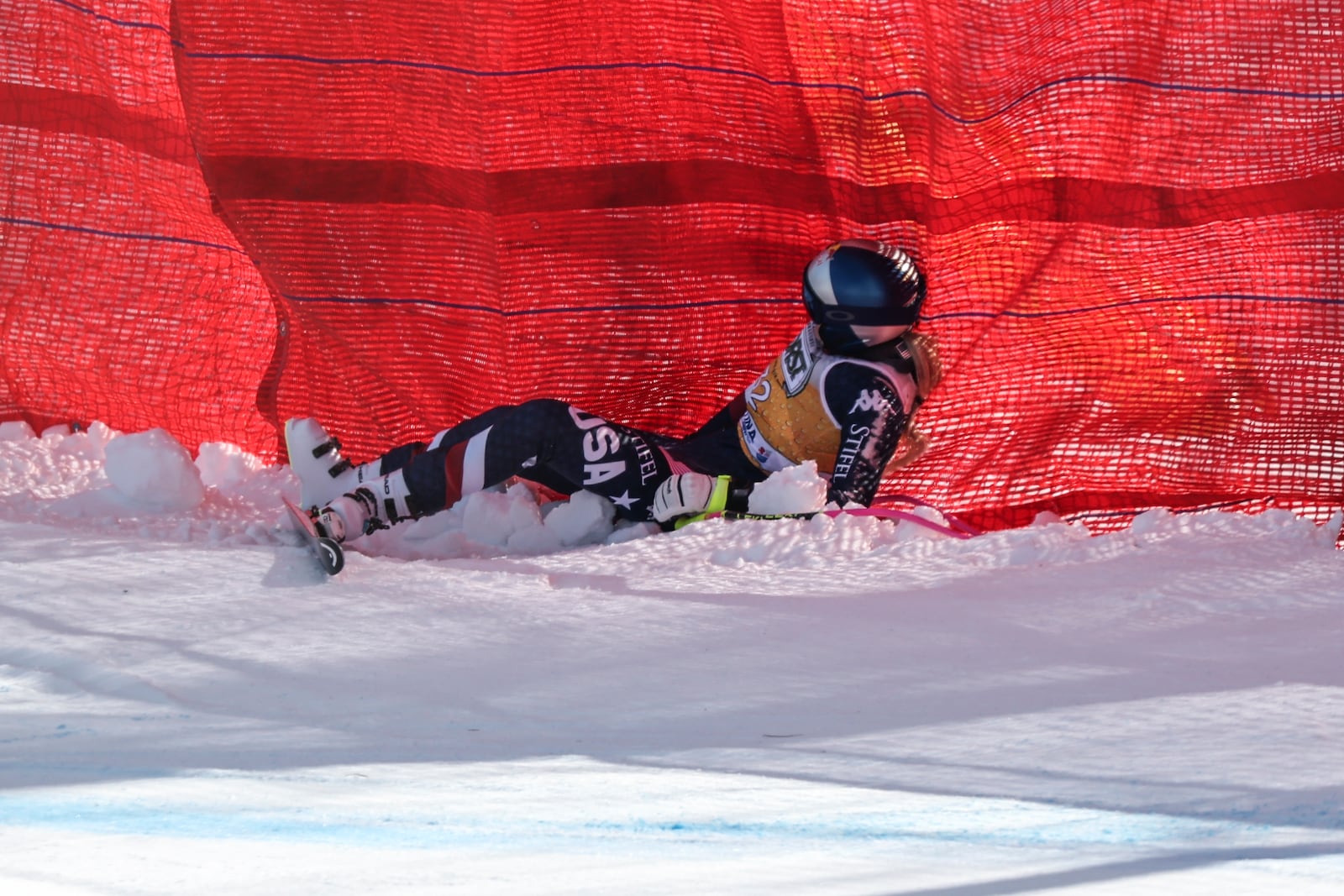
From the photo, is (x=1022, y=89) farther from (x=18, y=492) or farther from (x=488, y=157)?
(x=18, y=492)

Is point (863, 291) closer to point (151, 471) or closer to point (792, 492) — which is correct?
point (792, 492)

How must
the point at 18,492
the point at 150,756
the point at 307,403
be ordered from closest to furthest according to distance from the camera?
the point at 150,756
the point at 18,492
the point at 307,403

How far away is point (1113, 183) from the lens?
248 centimetres

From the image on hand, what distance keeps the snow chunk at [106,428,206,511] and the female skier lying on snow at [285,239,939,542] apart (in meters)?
0.21

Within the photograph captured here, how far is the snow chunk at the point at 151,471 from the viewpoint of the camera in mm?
2332

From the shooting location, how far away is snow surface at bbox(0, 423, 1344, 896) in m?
0.96

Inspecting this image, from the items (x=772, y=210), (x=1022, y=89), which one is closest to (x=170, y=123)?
(x=772, y=210)

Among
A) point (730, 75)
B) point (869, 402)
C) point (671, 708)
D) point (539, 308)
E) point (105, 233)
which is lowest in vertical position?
point (671, 708)

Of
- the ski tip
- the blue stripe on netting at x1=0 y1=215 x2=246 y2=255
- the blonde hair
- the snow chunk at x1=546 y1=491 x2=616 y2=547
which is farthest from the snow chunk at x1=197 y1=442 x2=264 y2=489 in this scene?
the blonde hair

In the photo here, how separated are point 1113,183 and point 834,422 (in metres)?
0.73

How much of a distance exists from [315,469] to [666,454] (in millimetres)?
683

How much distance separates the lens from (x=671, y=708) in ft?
4.50

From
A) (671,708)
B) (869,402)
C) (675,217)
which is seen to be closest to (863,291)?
(869,402)

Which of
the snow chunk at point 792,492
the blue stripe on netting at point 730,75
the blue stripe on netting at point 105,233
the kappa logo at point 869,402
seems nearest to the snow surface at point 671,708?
the snow chunk at point 792,492
